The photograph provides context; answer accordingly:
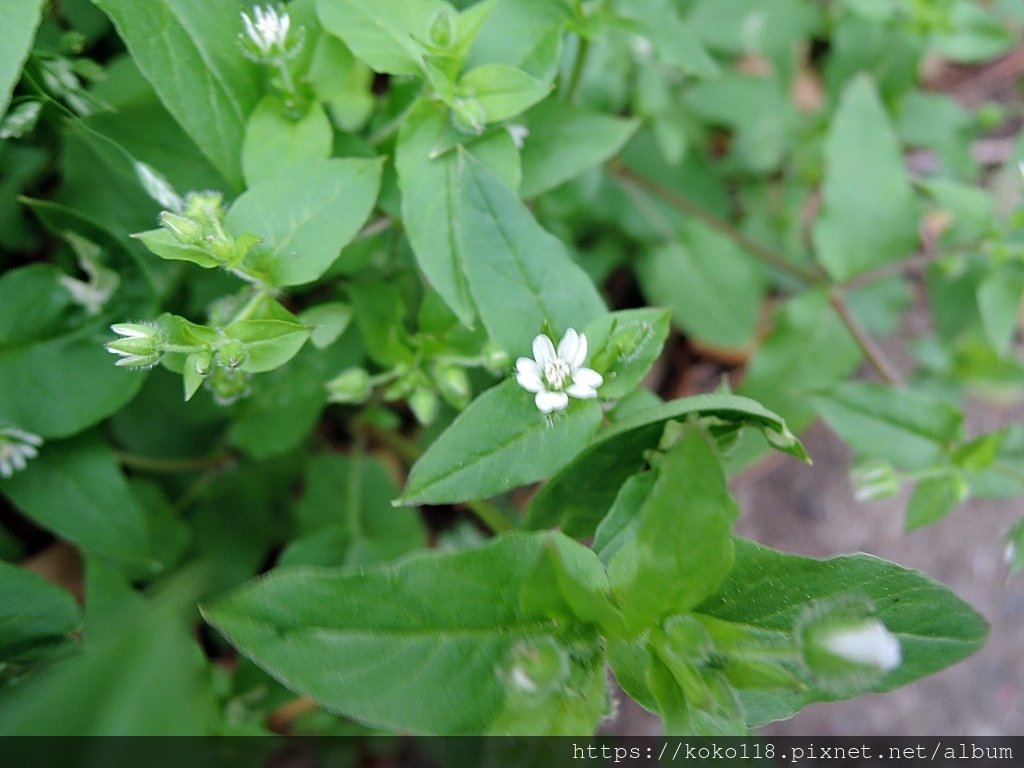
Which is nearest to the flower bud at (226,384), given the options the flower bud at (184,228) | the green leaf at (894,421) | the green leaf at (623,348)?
the flower bud at (184,228)

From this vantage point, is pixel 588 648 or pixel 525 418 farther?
pixel 525 418

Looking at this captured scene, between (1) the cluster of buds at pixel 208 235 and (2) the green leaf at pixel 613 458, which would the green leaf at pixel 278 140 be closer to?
(1) the cluster of buds at pixel 208 235

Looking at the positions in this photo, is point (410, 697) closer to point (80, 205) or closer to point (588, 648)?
point (588, 648)

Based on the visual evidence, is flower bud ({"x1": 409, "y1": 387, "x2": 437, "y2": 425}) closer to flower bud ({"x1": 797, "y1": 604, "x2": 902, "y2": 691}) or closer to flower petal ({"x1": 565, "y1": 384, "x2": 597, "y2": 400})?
flower petal ({"x1": 565, "y1": 384, "x2": 597, "y2": 400})

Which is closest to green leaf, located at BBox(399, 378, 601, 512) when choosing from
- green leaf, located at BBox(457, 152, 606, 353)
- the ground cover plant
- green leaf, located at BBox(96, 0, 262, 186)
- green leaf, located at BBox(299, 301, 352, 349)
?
the ground cover plant

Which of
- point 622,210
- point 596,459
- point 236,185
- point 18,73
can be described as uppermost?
point 18,73

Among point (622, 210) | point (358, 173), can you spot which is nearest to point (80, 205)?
point (358, 173)
